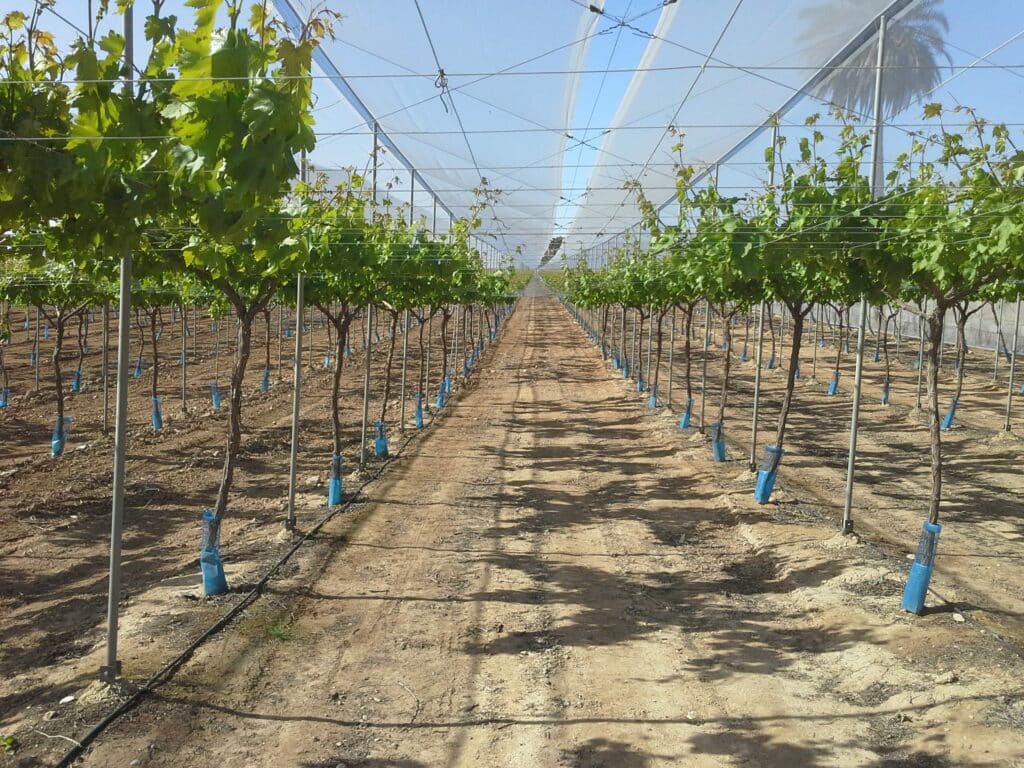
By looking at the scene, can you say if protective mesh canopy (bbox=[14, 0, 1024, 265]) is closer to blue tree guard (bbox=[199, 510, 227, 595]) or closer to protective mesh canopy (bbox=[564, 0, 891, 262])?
protective mesh canopy (bbox=[564, 0, 891, 262])

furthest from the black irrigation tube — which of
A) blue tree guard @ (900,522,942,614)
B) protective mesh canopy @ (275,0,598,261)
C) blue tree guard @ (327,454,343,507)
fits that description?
blue tree guard @ (900,522,942,614)

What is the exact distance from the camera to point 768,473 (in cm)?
999

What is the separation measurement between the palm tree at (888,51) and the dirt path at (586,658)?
4527mm

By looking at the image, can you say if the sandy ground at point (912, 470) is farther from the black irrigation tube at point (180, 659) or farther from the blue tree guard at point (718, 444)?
the black irrigation tube at point (180, 659)

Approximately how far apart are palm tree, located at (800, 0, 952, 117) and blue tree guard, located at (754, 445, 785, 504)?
3.98m

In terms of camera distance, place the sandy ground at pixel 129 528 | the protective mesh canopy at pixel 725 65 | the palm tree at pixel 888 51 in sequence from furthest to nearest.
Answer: the protective mesh canopy at pixel 725 65 < the palm tree at pixel 888 51 < the sandy ground at pixel 129 528

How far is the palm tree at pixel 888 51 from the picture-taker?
7344 mm

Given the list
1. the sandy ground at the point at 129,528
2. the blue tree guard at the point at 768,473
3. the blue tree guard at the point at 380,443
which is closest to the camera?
the sandy ground at the point at 129,528

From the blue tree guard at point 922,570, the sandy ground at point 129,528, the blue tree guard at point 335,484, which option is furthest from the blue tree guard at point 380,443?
the blue tree guard at point 922,570

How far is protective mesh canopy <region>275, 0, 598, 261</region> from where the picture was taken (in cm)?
1026

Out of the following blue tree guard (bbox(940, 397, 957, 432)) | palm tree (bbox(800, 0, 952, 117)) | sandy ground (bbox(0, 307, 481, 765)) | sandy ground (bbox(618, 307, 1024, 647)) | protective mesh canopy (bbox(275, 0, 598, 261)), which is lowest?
sandy ground (bbox(0, 307, 481, 765))

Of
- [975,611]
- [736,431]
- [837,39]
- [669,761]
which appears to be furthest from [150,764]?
[736,431]

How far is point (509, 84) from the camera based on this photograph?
1235 cm

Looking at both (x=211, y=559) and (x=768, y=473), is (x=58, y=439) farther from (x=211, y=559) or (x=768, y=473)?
(x=768, y=473)
